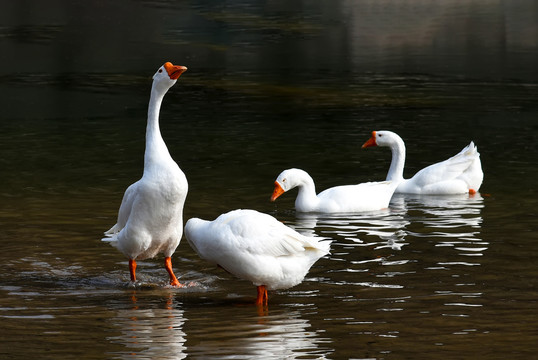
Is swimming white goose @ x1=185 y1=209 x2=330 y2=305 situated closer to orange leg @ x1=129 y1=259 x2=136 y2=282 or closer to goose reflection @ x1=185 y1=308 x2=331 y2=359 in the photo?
goose reflection @ x1=185 y1=308 x2=331 y2=359

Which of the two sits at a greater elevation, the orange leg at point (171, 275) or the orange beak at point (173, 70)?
the orange beak at point (173, 70)

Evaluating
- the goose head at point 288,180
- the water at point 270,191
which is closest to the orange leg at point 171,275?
the water at point 270,191

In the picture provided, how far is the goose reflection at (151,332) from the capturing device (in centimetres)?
796

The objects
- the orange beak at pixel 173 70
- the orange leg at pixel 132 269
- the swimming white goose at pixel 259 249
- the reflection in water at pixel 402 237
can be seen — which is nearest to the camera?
the swimming white goose at pixel 259 249

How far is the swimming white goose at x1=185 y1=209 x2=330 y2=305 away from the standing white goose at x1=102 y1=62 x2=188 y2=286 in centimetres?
54

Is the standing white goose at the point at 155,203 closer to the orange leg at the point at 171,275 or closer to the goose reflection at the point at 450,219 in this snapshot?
the orange leg at the point at 171,275

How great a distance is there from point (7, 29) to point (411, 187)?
3992cm

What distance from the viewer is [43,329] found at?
862cm

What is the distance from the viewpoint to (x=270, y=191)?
15.9 meters

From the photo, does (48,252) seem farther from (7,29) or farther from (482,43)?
(7,29)

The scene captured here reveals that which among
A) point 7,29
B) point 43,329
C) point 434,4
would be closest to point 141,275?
point 43,329

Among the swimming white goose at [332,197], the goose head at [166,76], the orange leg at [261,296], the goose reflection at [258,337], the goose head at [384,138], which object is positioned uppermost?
the goose head at [166,76]

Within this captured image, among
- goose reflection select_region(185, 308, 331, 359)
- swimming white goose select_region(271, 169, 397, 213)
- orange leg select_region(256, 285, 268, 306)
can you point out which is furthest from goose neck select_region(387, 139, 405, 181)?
goose reflection select_region(185, 308, 331, 359)

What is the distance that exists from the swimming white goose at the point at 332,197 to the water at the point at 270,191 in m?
0.19
